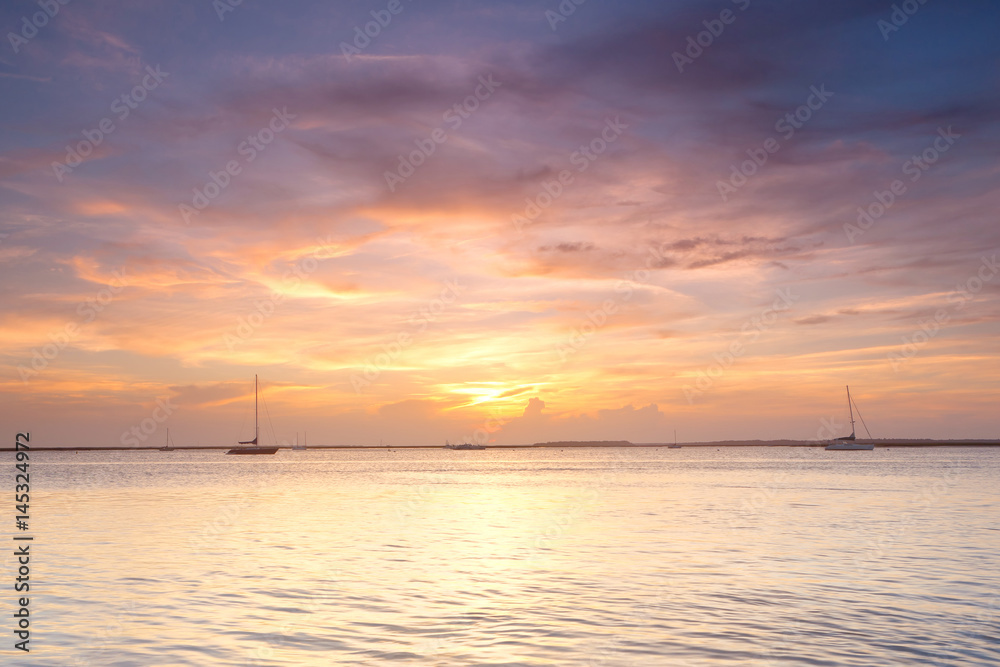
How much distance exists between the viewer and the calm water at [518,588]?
61.0 feet

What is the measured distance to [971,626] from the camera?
67.0 ft

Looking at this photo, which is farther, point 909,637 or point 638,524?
point 638,524

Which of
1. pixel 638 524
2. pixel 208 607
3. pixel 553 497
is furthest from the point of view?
pixel 553 497

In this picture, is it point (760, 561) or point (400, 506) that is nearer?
point (760, 561)

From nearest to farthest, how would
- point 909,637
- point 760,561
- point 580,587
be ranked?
point 909,637, point 580,587, point 760,561

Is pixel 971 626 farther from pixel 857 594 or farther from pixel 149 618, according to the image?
pixel 149 618

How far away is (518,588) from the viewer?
1043 inches

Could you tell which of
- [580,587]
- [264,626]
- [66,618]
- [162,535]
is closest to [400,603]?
[264,626]

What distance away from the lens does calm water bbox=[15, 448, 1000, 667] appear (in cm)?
1858

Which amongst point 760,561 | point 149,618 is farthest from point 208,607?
point 760,561

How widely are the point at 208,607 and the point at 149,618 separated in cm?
193

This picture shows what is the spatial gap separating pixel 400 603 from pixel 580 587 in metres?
6.50

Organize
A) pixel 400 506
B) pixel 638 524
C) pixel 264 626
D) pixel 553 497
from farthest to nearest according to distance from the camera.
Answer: pixel 553 497 → pixel 400 506 → pixel 638 524 → pixel 264 626

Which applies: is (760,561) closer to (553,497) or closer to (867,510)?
(867,510)
